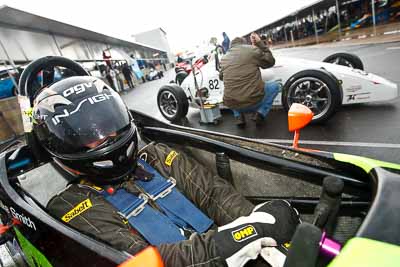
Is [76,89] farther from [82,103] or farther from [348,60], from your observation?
[348,60]

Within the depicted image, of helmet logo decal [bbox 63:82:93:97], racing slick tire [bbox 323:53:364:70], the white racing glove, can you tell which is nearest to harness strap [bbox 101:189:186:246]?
the white racing glove

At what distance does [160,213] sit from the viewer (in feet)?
4.11

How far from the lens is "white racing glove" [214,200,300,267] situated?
0.91 metres

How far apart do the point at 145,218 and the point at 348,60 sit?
14.1 feet

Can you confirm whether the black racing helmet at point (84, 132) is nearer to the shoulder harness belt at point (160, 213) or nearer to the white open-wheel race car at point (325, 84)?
the shoulder harness belt at point (160, 213)

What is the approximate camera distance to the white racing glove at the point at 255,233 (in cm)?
91

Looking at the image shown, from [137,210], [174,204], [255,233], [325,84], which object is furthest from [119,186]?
[325,84]

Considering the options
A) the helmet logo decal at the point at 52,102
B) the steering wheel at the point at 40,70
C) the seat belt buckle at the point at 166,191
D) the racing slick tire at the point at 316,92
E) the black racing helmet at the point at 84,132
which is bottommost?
the racing slick tire at the point at 316,92

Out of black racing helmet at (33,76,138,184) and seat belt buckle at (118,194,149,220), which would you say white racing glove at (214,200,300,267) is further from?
black racing helmet at (33,76,138,184)

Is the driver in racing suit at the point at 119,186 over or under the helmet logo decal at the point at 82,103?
under

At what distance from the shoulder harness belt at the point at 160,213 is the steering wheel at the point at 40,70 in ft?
2.88

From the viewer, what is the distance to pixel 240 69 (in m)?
3.52

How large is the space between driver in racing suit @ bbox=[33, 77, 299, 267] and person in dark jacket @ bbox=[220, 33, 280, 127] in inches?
87.5

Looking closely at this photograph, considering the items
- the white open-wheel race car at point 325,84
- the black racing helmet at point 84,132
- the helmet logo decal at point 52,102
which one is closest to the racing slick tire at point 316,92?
A: the white open-wheel race car at point 325,84
